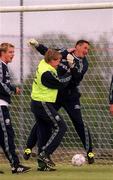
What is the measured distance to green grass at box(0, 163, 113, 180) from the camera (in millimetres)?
7699

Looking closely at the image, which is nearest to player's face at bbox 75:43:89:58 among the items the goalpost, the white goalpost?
the white goalpost

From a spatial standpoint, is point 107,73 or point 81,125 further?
point 107,73

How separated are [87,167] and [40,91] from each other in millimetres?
1479

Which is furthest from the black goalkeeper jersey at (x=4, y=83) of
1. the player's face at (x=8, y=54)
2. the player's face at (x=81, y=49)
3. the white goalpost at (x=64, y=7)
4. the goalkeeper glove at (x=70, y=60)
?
the white goalpost at (x=64, y=7)

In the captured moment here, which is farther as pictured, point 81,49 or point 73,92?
point 73,92

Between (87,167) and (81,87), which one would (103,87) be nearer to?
(81,87)

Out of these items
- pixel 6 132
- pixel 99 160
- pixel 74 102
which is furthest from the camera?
pixel 99 160

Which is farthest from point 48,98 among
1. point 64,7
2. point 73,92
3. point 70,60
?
point 64,7

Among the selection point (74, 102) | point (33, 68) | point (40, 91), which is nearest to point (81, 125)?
point (74, 102)

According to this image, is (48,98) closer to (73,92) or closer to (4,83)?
(4,83)

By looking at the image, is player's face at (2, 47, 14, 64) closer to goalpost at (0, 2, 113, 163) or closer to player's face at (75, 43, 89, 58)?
player's face at (75, 43, 89, 58)

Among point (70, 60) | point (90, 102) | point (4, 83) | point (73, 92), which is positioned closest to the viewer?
point (4, 83)

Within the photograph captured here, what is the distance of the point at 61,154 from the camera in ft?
34.1

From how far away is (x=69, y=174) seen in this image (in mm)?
8125
